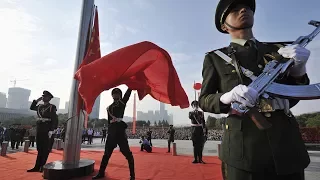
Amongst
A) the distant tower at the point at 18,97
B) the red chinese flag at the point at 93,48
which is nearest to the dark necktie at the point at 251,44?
the red chinese flag at the point at 93,48

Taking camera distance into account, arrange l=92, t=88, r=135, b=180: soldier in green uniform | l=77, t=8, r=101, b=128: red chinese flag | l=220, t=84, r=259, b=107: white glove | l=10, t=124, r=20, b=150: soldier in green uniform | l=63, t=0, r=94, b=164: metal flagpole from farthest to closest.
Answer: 1. l=10, t=124, r=20, b=150: soldier in green uniform
2. l=77, t=8, r=101, b=128: red chinese flag
3. l=63, t=0, r=94, b=164: metal flagpole
4. l=92, t=88, r=135, b=180: soldier in green uniform
5. l=220, t=84, r=259, b=107: white glove

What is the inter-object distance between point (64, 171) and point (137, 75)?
270cm

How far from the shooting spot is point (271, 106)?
1418 millimetres

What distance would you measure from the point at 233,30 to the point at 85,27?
493 cm

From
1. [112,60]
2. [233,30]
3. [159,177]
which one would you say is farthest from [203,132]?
[233,30]

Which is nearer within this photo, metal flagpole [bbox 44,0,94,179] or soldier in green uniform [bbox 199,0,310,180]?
soldier in green uniform [bbox 199,0,310,180]

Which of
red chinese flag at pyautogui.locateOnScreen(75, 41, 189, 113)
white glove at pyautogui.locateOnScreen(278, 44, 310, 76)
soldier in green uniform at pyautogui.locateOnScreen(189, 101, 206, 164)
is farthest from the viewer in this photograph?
soldier in green uniform at pyautogui.locateOnScreen(189, 101, 206, 164)

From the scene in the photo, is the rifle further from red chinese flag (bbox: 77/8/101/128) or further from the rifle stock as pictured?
red chinese flag (bbox: 77/8/101/128)

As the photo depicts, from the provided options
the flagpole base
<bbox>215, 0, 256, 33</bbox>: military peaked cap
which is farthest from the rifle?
the flagpole base

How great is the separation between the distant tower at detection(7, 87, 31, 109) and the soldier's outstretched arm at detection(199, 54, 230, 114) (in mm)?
175322

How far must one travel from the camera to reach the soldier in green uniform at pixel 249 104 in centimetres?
136

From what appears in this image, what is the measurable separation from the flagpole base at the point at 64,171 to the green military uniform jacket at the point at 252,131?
4.27m

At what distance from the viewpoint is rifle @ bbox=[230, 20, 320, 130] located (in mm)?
1350

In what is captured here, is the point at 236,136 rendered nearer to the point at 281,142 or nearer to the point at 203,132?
the point at 281,142
